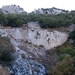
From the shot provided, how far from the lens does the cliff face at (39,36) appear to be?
45.8m

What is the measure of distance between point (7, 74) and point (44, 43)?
1959 cm

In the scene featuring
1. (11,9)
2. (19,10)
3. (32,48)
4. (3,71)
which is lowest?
(19,10)

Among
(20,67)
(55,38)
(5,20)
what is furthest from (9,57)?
(5,20)

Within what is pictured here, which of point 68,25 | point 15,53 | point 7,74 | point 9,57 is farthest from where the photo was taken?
point 68,25

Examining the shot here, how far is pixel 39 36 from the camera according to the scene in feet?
160

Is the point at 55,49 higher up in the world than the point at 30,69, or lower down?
lower down

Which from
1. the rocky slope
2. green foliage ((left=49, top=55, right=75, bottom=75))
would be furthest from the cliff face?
green foliage ((left=49, top=55, right=75, bottom=75))

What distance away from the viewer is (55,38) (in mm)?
51375

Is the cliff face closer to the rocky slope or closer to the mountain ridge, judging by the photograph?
the rocky slope

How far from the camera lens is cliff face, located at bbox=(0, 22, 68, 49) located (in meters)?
45.8

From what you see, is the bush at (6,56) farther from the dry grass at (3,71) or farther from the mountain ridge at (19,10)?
the mountain ridge at (19,10)

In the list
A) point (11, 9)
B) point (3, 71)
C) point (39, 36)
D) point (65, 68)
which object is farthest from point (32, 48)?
point (11, 9)

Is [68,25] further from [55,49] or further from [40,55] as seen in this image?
[40,55]

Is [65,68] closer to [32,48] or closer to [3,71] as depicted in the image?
[3,71]
